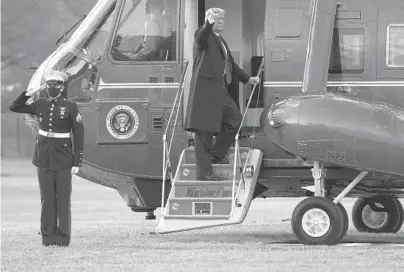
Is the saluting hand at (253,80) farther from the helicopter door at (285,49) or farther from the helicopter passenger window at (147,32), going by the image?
the helicopter passenger window at (147,32)

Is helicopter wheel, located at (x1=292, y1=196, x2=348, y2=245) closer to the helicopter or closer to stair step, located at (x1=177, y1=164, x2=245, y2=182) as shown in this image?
the helicopter

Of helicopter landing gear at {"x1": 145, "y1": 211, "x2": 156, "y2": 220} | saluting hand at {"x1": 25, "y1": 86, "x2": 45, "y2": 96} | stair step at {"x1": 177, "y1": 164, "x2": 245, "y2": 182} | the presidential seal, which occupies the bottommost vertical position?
helicopter landing gear at {"x1": 145, "y1": 211, "x2": 156, "y2": 220}

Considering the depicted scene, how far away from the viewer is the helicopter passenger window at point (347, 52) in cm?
1652

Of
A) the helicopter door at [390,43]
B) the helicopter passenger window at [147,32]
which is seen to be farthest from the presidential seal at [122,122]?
the helicopter door at [390,43]

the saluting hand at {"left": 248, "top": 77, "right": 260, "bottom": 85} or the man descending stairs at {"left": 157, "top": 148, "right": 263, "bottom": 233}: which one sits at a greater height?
the saluting hand at {"left": 248, "top": 77, "right": 260, "bottom": 85}

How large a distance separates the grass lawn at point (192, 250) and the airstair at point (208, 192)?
28cm

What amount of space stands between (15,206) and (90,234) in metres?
10.2

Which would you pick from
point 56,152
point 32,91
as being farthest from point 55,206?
point 32,91

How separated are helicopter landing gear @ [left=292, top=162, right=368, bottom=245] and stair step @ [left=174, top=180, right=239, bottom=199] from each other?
33.7 inches

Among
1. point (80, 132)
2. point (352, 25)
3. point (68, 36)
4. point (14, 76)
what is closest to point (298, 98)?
point (352, 25)

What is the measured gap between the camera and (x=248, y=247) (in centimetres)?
1549

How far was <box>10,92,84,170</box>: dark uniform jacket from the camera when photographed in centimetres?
1573

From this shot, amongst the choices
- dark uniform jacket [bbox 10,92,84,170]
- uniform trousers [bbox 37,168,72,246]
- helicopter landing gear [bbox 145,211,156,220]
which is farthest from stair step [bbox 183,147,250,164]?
uniform trousers [bbox 37,168,72,246]

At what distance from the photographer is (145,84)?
55.5 feet
